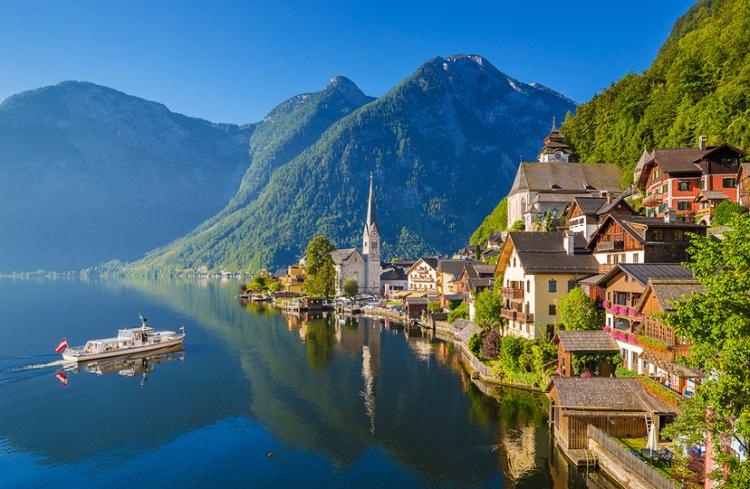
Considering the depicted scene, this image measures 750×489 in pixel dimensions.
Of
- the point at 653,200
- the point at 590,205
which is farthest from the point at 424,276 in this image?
the point at 590,205

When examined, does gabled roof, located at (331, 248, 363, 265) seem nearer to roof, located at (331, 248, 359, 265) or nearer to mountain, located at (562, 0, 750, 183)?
roof, located at (331, 248, 359, 265)

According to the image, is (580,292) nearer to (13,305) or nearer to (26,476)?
(26,476)

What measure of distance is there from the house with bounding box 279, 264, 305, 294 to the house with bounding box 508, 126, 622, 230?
84267 mm

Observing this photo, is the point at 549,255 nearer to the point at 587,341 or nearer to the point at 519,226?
the point at 587,341

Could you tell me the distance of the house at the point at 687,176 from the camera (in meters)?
61.9

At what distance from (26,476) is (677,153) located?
7869 cm

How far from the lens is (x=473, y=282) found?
3140 inches

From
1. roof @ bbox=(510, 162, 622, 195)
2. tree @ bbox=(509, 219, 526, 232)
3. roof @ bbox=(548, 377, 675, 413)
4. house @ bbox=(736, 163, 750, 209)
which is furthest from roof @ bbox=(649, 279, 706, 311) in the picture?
roof @ bbox=(510, 162, 622, 195)

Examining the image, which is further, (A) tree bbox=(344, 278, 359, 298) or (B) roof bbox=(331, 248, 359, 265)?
(B) roof bbox=(331, 248, 359, 265)

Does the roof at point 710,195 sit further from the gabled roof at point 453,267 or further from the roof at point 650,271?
the gabled roof at point 453,267

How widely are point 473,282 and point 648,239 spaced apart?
36173 mm

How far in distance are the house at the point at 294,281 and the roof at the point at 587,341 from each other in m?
128

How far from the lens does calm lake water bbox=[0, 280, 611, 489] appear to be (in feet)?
111

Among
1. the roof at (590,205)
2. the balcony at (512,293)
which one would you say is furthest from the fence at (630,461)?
the roof at (590,205)
